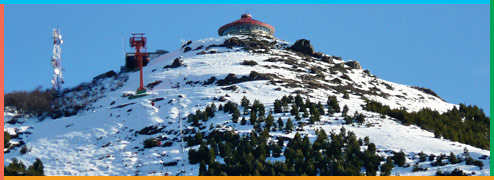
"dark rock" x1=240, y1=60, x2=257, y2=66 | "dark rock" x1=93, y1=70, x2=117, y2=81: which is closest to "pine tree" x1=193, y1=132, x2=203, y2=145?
"dark rock" x1=240, y1=60, x2=257, y2=66

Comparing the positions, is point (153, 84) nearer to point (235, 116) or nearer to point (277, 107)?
point (277, 107)

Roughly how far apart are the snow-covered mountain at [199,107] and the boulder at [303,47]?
268 mm

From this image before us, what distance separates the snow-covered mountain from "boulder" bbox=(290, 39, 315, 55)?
0.27 metres

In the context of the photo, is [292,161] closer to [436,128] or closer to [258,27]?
[436,128]

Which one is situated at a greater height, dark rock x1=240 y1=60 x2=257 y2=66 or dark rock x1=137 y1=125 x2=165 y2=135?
dark rock x1=240 y1=60 x2=257 y2=66

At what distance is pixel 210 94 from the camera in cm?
5394

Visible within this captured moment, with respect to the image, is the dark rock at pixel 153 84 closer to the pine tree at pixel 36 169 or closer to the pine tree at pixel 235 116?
the pine tree at pixel 235 116

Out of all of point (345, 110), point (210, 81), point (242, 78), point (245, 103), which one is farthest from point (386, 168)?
point (210, 81)

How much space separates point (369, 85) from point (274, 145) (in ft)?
122

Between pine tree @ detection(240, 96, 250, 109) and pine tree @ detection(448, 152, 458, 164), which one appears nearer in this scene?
pine tree @ detection(448, 152, 458, 164)

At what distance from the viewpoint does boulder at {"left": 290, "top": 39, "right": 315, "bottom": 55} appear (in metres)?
88.8

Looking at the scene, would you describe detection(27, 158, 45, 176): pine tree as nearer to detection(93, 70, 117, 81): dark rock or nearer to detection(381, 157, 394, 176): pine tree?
detection(381, 157, 394, 176): pine tree

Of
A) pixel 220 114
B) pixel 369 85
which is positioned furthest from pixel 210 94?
pixel 369 85

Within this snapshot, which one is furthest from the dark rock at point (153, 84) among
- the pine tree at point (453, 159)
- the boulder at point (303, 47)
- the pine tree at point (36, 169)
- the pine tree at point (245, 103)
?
the pine tree at point (453, 159)
